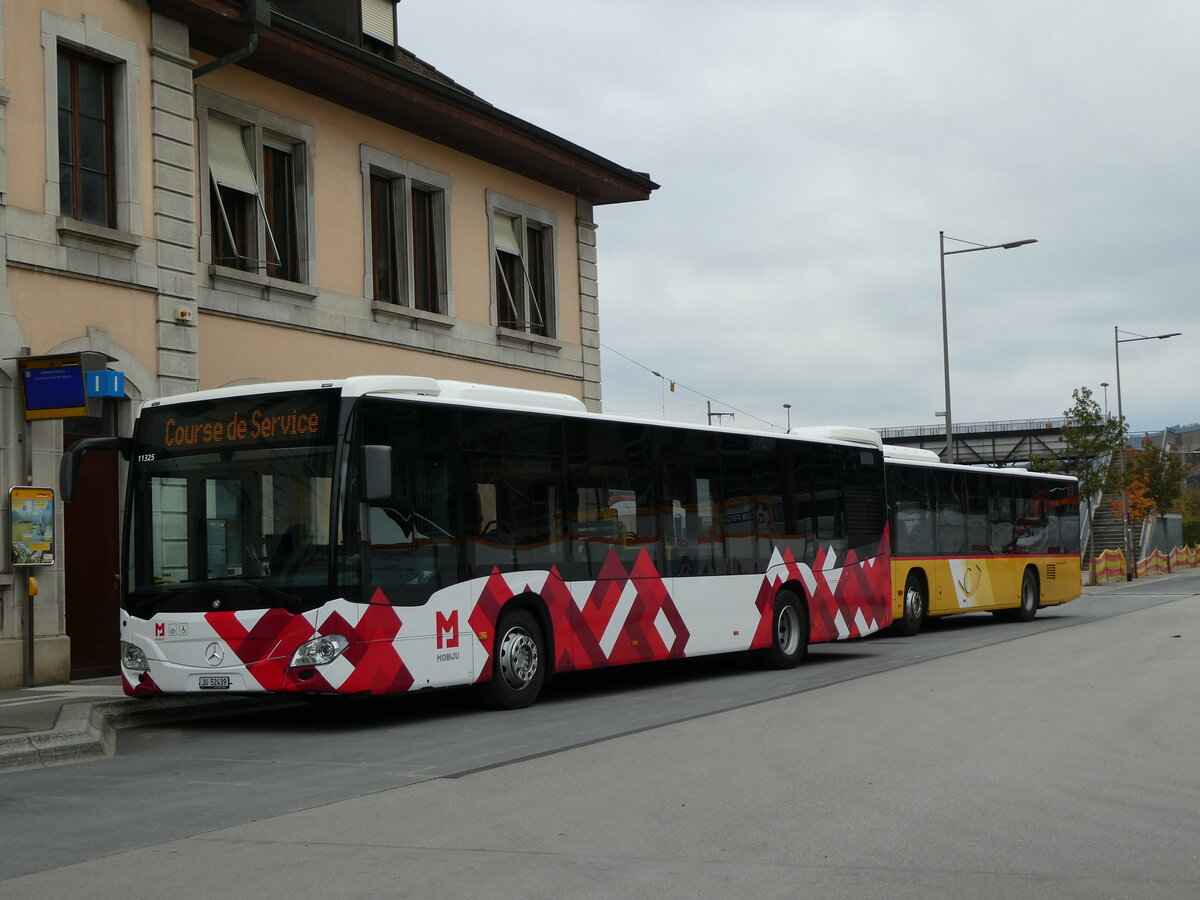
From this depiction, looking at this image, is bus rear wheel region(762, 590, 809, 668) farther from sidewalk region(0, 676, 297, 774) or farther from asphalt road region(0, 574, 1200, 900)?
sidewalk region(0, 676, 297, 774)

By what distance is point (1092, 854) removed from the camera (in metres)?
6.74

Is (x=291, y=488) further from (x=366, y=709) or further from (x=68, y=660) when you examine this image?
(x=68, y=660)

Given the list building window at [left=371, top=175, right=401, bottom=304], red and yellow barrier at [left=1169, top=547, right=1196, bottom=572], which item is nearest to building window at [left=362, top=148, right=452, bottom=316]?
building window at [left=371, top=175, right=401, bottom=304]

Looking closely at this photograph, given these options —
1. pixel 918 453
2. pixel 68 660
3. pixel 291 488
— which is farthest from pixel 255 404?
pixel 918 453

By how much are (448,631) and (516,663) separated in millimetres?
1115

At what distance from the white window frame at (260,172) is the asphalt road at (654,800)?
22.5ft

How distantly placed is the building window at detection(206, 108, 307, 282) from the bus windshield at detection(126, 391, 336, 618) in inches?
262

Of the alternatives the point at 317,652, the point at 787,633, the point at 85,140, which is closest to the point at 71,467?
the point at 317,652

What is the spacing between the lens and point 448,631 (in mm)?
12883

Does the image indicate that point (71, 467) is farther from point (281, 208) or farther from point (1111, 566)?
point (1111, 566)

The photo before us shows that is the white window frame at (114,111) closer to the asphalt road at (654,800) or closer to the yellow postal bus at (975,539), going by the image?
the asphalt road at (654,800)

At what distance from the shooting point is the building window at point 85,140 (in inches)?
650

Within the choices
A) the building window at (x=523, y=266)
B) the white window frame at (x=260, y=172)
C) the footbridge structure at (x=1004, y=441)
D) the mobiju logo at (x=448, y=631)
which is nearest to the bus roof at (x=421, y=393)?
the mobiju logo at (x=448, y=631)

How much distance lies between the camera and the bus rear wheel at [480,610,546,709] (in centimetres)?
1355
